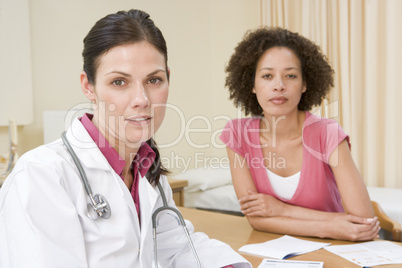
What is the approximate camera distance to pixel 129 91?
1042mm

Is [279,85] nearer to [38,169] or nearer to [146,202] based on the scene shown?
[146,202]

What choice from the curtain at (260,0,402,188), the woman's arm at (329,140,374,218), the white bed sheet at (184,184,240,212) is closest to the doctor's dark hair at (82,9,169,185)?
the woman's arm at (329,140,374,218)

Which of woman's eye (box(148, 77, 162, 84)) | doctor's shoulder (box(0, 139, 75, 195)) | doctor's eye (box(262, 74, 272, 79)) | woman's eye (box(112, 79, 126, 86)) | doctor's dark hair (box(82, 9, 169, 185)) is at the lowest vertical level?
doctor's shoulder (box(0, 139, 75, 195))

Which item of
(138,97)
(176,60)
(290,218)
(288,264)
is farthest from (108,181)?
(176,60)

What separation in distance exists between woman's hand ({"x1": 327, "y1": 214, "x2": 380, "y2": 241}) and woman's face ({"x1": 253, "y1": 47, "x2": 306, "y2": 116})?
53 centimetres

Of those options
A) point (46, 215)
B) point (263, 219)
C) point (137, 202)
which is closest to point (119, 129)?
point (137, 202)

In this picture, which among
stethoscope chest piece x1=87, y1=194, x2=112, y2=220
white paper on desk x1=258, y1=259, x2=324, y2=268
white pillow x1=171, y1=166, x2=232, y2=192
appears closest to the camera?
stethoscope chest piece x1=87, y1=194, x2=112, y2=220

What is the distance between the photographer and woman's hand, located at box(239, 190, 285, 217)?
165 centimetres

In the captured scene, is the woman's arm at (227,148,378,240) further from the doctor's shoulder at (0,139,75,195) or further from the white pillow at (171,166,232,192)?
the white pillow at (171,166,232,192)

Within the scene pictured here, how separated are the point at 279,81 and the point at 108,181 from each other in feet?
3.43

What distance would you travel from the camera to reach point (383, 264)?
1.24m

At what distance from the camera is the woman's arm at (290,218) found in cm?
151

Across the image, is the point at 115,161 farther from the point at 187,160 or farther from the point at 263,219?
the point at 187,160

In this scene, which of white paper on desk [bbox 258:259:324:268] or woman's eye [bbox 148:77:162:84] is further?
white paper on desk [bbox 258:259:324:268]
